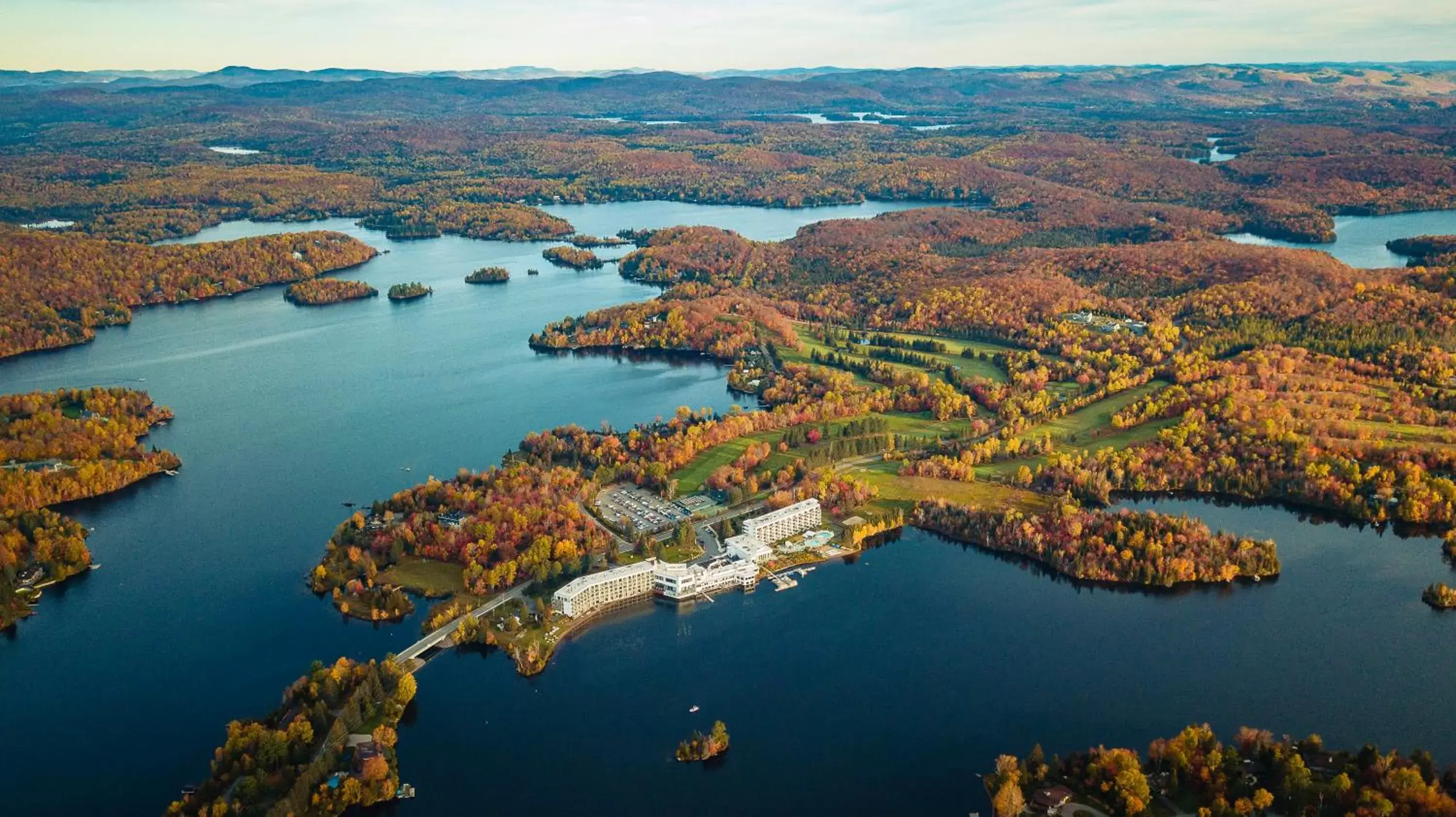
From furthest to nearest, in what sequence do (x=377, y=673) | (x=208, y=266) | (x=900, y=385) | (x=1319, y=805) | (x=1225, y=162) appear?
(x=1225, y=162), (x=208, y=266), (x=900, y=385), (x=377, y=673), (x=1319, y=805)

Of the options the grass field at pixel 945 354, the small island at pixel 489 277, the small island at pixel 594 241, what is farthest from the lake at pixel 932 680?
the small island at pixel 594 241

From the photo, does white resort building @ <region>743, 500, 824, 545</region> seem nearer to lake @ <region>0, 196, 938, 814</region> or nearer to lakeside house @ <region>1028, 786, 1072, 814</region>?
lake @ <region>0, 196, 938, 814</region>

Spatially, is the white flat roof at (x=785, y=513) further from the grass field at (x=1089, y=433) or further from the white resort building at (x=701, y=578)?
the grass field at (x=1089, y=433)

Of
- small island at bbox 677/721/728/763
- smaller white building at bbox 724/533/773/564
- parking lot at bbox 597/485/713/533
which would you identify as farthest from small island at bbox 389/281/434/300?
small island at bbox 677/721/728/763

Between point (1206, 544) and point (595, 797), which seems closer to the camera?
point (595, 797)

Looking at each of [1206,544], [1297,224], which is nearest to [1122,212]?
[1297,224]

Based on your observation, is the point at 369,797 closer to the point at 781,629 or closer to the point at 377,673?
the point at 377,673
